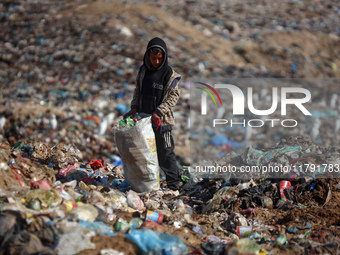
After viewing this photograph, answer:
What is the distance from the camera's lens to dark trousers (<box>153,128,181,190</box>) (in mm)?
3832

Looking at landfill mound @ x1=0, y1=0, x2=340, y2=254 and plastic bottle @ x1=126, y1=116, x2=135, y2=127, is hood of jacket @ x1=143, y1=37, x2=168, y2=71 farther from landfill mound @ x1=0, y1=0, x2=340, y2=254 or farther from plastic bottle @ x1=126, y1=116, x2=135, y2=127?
landfill mound @ x1=0, y1=0, x2=340, y2=254

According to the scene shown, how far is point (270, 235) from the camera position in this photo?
308 centimetres

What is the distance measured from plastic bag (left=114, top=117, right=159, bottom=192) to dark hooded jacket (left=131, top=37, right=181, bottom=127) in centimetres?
19

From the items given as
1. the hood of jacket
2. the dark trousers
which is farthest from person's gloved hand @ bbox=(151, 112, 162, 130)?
the hood of jacket

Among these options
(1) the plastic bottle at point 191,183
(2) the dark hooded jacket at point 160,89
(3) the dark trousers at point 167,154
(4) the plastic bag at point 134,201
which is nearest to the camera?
(4) the plastic bag at point 134,201

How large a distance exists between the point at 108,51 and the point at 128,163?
23.4ft

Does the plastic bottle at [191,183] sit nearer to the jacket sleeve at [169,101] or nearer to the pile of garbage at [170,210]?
the pile of garbage at [170,210]

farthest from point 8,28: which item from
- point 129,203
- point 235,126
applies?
point 129,203

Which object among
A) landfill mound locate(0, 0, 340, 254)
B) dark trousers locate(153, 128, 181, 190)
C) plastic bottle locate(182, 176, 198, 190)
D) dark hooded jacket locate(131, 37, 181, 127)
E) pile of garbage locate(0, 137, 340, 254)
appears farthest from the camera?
plastic bottle locate(182, 176, 198, 190)

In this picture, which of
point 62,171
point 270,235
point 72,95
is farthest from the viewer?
point 72,95

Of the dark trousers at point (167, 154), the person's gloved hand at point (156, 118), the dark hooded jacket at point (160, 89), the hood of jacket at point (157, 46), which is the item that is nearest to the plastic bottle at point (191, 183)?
the dark trousers at point (167, 154)

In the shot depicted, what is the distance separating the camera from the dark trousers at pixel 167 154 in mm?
3832

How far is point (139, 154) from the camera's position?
11.8 ft

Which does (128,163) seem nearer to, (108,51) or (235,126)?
(235,126)
